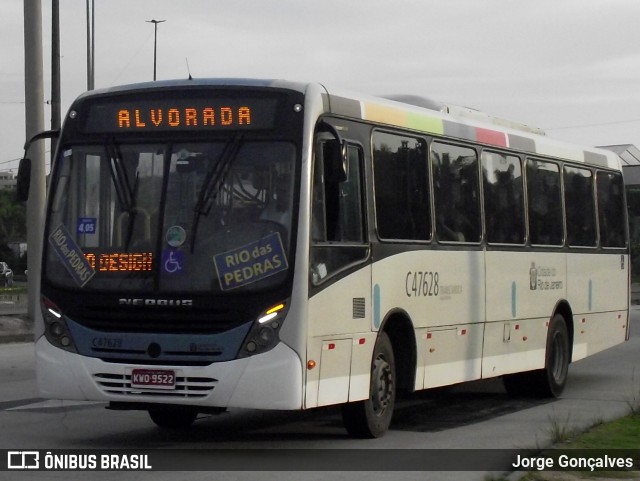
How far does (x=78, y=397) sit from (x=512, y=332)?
6.12 metres

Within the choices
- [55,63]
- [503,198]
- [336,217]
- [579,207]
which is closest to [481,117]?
[503,198]

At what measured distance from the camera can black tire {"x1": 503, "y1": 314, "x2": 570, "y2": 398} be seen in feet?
54.3

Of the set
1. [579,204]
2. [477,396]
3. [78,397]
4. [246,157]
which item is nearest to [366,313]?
[246,157]

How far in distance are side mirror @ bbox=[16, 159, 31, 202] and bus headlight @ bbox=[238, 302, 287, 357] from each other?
106 inches

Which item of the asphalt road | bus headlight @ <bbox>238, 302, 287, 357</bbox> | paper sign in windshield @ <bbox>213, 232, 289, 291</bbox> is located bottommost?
the asphalt road

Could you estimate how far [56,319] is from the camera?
37.3ft

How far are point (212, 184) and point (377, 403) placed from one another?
2.64 metres

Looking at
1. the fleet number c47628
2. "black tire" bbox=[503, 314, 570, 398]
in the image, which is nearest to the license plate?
the fleet number c47628

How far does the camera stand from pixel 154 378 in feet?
35.6

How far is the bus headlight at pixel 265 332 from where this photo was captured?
10.7 metres

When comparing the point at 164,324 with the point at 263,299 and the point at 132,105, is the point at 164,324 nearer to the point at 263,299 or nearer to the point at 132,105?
the point at 263,299

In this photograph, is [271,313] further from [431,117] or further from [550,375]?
[550,375]

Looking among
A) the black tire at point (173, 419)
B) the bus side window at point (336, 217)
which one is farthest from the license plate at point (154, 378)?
the black tire at point (173, 419)

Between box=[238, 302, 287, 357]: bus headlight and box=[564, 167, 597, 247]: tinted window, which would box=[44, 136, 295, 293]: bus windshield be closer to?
box=[238, 302, 287, 357]: bus headlight
